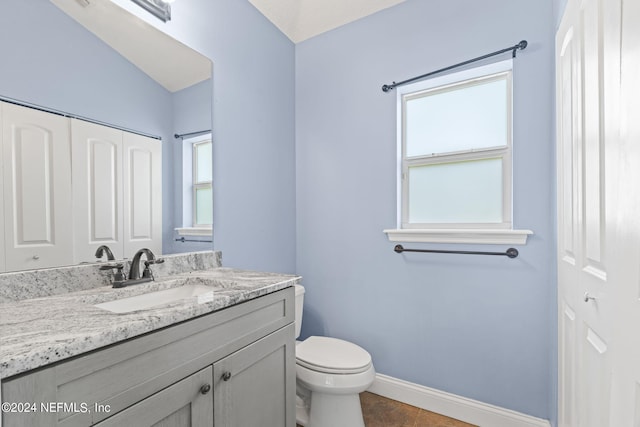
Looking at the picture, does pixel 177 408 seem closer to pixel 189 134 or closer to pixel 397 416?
pixel 189 134

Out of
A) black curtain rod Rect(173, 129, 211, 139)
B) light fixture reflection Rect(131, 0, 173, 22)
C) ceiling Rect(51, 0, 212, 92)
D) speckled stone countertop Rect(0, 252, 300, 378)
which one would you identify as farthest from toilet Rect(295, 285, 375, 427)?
light fixture reflection Rect(131, 0, 173, 22)

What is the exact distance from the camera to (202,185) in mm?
1554

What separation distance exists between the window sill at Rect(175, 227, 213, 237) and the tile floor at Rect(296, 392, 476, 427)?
4.65ft

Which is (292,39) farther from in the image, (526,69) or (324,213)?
(526,69)

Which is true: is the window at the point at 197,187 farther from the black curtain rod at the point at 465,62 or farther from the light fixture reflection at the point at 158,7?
the black curtain rod at the point at 465,62

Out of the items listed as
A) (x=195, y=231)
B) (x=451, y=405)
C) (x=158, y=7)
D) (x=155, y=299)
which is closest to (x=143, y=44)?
(x=158, y=7)

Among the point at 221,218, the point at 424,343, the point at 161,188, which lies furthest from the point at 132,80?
the point at 424,343

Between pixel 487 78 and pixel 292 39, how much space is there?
1438 mm

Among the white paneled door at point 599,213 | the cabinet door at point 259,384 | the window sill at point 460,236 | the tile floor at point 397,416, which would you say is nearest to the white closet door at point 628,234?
the white paneled door at point 599,213

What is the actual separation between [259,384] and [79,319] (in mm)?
623

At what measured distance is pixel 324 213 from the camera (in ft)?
7.06

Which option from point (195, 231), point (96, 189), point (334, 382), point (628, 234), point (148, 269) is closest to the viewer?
point (628, 234)

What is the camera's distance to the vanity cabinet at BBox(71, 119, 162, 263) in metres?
1.08

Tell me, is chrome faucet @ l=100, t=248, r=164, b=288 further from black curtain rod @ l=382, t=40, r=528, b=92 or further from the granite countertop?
black curtain rod @ l=382, t=40, r=528, b=92
